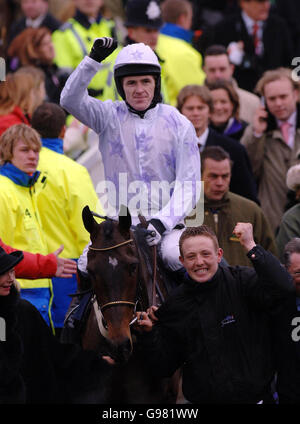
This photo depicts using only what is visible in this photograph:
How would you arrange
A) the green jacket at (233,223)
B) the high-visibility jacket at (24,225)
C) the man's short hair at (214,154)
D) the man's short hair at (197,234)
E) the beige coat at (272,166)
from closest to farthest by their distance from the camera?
the man's short hair at (197,234), the high-visibility jacket at (24,225), the green jacket at (233,223), the man's short hair at (214,154), the beige coat at (272,166)

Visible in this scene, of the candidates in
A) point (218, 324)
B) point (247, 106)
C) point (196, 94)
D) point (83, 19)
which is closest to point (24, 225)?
point (218, 324)

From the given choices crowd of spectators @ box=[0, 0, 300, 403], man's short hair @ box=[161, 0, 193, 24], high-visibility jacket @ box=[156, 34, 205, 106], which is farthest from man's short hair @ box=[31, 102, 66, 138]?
man's short hair @ box=[161, 0, 193, 24]

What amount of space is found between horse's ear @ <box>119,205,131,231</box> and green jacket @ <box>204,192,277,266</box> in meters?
2.06

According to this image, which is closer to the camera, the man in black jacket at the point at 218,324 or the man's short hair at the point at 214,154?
the man in black jacket at the point at 218,324

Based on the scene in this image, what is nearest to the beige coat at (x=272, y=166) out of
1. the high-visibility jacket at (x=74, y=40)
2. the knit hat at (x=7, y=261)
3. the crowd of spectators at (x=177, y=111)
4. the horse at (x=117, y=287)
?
the crowd of spectators at (x=177, y=111)

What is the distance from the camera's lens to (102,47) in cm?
700

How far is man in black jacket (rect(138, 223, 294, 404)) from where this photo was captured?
21.1ft

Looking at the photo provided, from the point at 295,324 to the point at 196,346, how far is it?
646 mm

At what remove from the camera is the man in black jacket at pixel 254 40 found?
1244 cm

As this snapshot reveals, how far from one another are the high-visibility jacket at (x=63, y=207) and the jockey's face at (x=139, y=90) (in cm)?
137

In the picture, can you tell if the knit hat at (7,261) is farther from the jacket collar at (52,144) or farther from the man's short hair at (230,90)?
the man's short hair at (230,90)

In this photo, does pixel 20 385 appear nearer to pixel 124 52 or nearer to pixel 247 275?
pixel 247 275

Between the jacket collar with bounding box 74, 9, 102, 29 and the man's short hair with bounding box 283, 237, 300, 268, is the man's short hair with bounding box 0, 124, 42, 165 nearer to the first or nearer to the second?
the man's short hair with bounding box 283, 237, 300, 268
